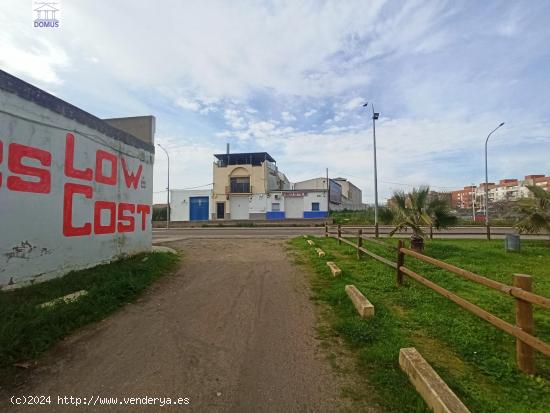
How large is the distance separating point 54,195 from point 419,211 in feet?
34.5

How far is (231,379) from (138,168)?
7.86 m

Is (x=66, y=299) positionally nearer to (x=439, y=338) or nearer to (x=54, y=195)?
(x=54, y=195)

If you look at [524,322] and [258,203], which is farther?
[258,203]

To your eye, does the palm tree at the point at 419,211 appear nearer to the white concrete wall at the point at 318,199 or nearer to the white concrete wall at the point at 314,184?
the white concrete wall at the point at 318,199

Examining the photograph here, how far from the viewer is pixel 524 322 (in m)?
3.12

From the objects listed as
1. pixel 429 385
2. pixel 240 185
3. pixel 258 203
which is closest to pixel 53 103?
pixel 429 385

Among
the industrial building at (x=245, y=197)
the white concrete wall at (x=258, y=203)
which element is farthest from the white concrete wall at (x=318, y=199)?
the white concrete wall at (x=258, y=203)

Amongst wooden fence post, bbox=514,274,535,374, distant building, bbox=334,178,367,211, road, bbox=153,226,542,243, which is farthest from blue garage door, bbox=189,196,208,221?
wooden fence post, bbox=514,274,535,374

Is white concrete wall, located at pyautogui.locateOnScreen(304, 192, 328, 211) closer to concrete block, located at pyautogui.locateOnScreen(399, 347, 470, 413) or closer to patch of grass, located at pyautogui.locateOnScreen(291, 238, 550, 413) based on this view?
patch of grass, located at pyautogui.locateOnScreen(291, 238, 550, 413)

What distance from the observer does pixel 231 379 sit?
333 centimetres

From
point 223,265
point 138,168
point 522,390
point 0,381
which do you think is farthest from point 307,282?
point 138,168

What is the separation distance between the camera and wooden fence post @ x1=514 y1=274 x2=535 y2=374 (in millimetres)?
3091

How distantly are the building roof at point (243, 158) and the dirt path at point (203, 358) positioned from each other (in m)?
38.3

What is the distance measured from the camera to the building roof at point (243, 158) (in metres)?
43.9
